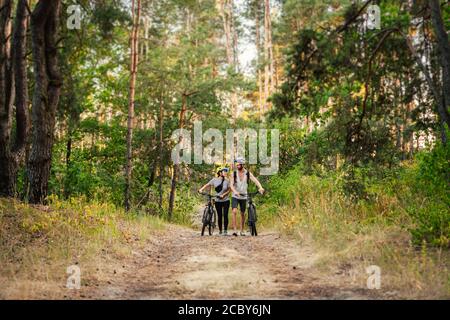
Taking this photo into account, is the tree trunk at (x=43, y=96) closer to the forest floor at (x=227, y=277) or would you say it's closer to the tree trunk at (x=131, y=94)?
the forest floor at (x=227, y=277)

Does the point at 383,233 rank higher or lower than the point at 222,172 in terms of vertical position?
lower

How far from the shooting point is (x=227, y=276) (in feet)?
21.3

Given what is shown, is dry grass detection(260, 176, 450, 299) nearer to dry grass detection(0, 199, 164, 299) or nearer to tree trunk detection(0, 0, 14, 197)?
dry grass detection(0, 199, 164, 299)

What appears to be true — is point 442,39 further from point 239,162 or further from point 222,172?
point 222,172

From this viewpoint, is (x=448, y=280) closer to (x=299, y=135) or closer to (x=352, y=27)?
(x=352, y=27)

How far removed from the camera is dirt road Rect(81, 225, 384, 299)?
557 centimetres

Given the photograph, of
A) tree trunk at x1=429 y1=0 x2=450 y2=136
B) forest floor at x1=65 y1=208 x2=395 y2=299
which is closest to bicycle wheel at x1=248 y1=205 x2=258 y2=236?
forest floor at x1=65 y1=208 x2=395 y2=299

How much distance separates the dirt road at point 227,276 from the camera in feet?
18.3

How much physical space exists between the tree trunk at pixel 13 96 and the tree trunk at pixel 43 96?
63cm

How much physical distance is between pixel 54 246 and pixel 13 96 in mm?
5255

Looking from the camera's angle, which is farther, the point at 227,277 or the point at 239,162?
the point at 239,162

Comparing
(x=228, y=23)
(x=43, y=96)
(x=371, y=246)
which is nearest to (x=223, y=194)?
(x=43, y=96)
